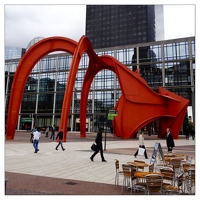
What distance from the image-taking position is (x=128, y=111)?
26156 mm

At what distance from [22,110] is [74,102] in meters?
16.6

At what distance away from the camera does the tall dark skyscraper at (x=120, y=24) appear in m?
108

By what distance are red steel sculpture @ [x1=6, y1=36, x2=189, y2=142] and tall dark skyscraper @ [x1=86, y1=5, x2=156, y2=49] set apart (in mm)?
85423

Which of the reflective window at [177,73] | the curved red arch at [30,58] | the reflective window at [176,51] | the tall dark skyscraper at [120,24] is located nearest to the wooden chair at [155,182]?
the curved red arch at [30,58]

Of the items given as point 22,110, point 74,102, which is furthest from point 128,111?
point 22,110

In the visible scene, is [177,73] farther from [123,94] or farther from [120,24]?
[120,24]

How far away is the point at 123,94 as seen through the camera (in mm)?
26078

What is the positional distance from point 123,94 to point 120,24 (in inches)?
3739

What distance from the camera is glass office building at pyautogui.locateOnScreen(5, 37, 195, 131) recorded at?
46.7 metres

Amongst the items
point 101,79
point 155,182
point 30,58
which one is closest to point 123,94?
point 30,58

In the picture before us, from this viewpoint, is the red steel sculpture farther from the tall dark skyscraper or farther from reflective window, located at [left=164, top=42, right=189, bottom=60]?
the tall dark skyscraper

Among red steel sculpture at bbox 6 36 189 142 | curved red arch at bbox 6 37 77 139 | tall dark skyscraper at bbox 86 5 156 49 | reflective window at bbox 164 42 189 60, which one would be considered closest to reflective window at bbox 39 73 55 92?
reflective window at bbox 164 42 189 60

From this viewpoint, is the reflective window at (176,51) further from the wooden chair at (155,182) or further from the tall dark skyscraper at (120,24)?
the tall dark skyscraper at (120,24)

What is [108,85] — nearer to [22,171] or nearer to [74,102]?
[74,102]
